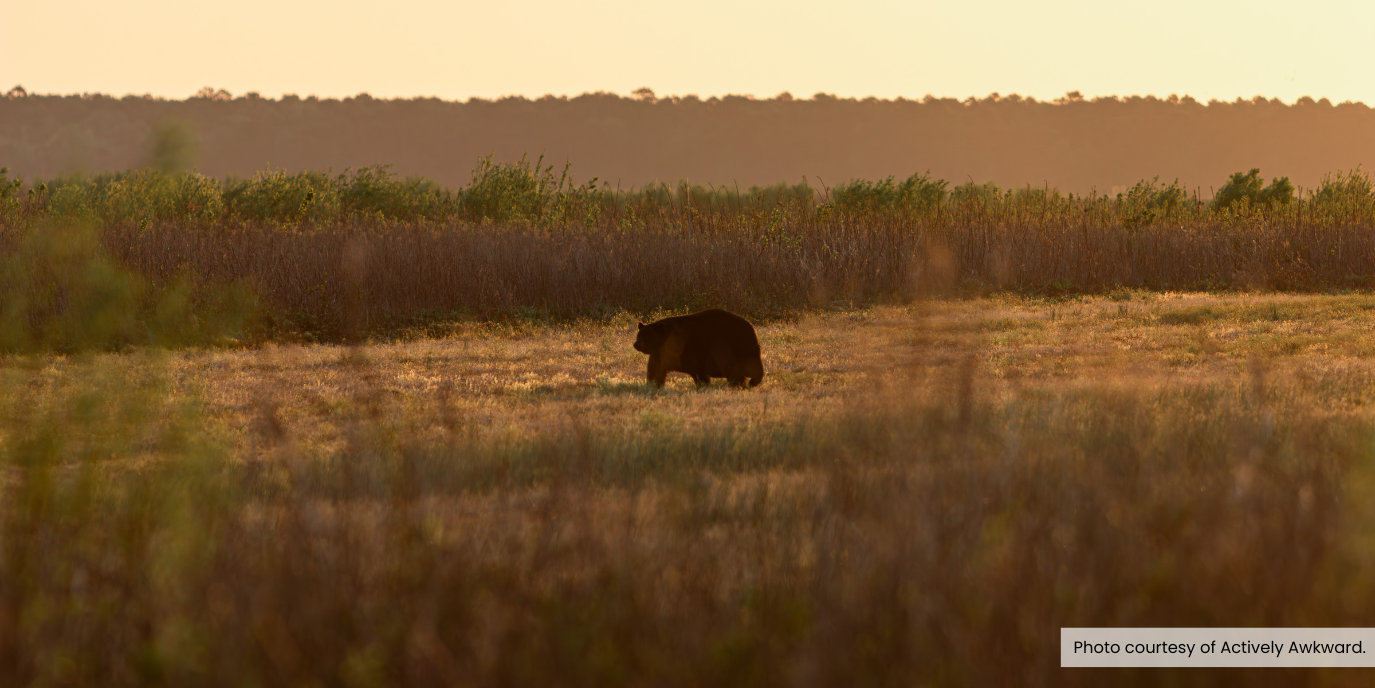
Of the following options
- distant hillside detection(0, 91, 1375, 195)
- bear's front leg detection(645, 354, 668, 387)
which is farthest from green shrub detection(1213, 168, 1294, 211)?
distant hillside detection(0, 91, 1375, 195)

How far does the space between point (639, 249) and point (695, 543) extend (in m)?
12.8

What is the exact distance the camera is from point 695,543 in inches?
143

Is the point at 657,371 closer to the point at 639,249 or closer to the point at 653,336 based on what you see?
the point at 653,336

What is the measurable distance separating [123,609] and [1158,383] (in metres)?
6.81

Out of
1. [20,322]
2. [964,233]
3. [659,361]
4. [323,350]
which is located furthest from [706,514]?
[964,233]

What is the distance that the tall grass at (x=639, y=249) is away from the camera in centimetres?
1475

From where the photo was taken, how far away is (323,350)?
1223 cm

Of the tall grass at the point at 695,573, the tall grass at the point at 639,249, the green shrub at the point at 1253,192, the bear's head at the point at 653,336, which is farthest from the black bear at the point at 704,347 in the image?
the green shrub at the point at 1253,192

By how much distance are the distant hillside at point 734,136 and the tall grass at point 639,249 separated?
79.1 metres

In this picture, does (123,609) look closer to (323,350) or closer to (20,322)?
(323,350)

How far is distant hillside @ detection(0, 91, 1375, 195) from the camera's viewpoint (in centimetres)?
10469

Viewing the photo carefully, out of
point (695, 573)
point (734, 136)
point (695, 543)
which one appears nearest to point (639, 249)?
point (695, 543)

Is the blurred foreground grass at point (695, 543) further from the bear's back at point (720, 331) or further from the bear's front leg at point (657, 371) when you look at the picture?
the bear's front leg at point (657, 371)

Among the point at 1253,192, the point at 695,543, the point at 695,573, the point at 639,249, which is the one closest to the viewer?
the point at 695,573
